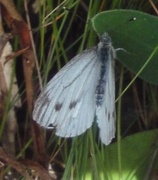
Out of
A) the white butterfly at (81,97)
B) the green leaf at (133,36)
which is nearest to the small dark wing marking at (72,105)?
the white butterfly at (81,97)

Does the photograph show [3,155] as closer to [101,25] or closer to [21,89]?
[21,89]

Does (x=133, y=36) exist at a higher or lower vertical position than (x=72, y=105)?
higher

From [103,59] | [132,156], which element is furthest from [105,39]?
[132,156]

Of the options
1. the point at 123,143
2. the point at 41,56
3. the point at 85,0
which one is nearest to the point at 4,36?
the point at 41,56

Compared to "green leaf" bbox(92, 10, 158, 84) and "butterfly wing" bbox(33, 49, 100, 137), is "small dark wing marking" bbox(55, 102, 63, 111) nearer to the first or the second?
"butterfly wing" bbox(33, 49, 100, 137)

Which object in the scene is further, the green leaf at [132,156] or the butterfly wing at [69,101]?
the green leaf at [132,156]

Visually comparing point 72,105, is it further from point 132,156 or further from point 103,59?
point 132,156

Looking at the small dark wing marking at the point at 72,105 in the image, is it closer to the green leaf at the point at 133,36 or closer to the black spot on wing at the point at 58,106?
the black spot on wing at the point at 58,106

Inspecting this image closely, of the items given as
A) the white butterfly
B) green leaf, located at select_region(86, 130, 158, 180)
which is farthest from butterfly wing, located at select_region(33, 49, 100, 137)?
green leaf, located at select_region(86, 130, 158, 180)
